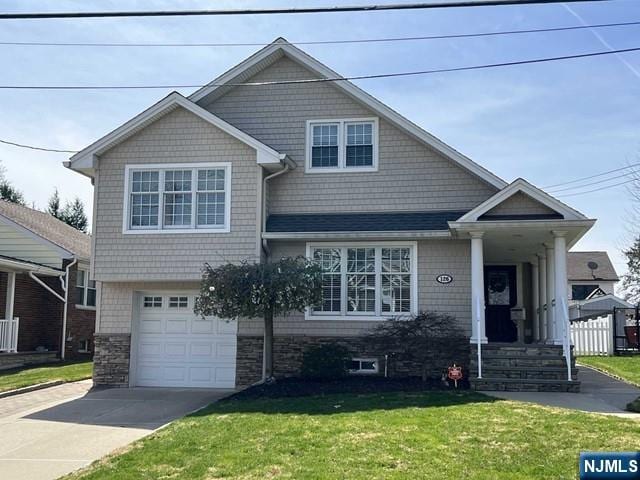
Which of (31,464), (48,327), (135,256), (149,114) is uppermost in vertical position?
(149,114)

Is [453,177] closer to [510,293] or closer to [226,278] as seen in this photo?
[510,293]

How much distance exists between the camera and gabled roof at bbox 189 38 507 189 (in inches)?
628

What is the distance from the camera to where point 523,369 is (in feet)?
43.7

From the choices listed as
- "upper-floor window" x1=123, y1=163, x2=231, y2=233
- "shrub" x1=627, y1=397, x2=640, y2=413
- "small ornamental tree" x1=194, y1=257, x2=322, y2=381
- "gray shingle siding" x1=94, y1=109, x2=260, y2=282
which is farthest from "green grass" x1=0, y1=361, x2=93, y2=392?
Answer: "shrub" x1=627, y1=397, x2=640, y2=413

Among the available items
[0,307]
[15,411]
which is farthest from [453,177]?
[0,307]

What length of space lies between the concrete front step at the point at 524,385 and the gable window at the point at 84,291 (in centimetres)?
1586

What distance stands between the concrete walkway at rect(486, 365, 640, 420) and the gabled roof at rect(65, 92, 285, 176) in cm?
744

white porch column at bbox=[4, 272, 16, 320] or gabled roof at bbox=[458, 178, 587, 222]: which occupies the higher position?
gabled roof at bbox=[458, 178, 587, 222]

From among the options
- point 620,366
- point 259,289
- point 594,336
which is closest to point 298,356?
point 259,289

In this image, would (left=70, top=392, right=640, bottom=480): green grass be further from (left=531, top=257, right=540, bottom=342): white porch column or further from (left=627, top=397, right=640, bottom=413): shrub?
(left=531, top=257, right=540, bottom=342): white porch column

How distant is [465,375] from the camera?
1495 centimetres

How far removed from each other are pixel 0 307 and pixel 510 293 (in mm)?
15043

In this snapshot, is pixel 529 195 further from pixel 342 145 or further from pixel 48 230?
pixel 48 230
